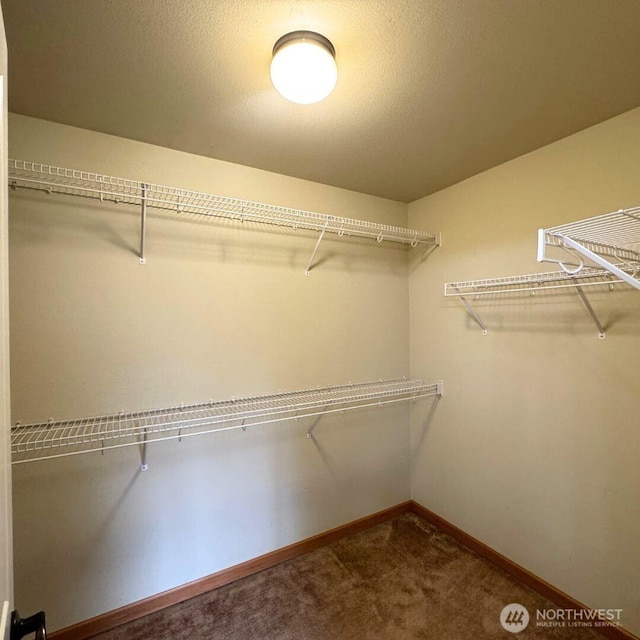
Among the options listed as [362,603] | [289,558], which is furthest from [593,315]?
[289,558]

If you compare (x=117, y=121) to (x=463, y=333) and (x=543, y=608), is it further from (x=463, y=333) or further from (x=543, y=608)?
(x=543, y=608)

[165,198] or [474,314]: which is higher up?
[165,198]

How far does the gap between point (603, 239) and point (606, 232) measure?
0.43ft

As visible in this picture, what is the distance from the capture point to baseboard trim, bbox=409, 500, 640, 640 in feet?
5.06

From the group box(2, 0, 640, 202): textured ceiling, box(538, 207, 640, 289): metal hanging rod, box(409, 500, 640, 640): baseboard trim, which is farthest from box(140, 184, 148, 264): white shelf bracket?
box(409, 500, 640, 640): baseboard trim

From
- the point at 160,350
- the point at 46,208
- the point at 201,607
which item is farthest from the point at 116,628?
the point at 46,208

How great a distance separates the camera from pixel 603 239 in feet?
4.70

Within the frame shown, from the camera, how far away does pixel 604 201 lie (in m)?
1.57

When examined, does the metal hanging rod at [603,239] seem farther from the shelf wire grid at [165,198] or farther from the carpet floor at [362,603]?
the carpet floor at [362,603]

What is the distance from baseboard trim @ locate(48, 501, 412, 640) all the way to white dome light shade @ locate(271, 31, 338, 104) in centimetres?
235

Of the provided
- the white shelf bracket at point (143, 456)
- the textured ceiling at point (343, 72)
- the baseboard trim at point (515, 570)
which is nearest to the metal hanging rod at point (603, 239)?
the textured ceiling at point (343, 72)

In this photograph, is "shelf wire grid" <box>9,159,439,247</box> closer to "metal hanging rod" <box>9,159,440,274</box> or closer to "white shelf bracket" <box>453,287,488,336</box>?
"metal hanging rod" <box>9,159,440,274</box>

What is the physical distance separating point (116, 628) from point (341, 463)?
4.58ft

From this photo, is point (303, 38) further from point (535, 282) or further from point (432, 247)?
point (432, 247)
